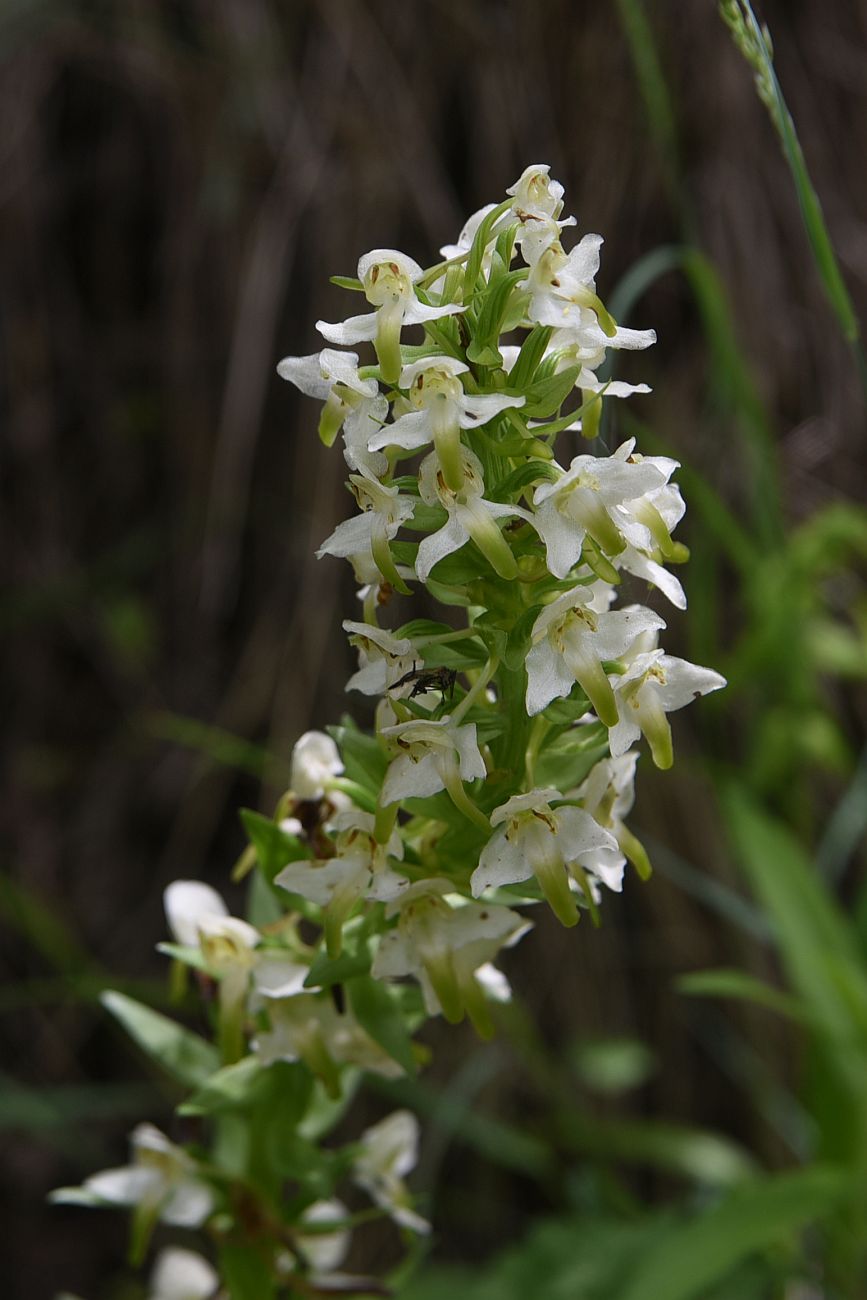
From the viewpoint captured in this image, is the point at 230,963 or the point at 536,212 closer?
the point at 536,212

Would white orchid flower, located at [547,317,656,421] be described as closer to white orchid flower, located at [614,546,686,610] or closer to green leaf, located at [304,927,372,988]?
white orchid flower, located at [614,546,686,610]

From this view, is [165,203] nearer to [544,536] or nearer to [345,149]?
[345,149]

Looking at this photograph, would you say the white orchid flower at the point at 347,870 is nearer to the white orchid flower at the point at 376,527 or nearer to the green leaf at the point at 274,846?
the green leaf at the point at 274,846

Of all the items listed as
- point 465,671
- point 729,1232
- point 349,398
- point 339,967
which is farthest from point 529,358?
point 729,1232

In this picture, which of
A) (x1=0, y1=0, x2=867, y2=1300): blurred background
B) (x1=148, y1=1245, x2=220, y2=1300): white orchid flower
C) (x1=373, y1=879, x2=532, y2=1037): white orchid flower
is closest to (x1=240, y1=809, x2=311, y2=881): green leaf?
(x1=373, y1=879, x2=532, y2=1037): white orchid flower

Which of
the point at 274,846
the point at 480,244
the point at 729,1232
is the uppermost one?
the point at 480,244

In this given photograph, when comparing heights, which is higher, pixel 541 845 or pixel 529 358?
pixel 529 358

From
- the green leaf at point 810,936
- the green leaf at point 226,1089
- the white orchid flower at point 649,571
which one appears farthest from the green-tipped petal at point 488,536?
the green leaf at point 810,936

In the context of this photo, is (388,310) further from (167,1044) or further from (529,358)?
Answer: (167,1044)
